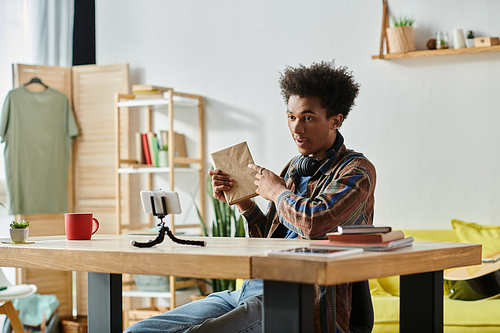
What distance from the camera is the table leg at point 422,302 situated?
1.48 meters

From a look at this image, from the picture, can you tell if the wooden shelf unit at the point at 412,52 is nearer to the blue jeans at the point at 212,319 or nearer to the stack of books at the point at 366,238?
the blue jeans at the point at 212,319

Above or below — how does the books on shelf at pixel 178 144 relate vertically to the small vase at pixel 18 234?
above

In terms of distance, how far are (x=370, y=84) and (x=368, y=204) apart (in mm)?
2096

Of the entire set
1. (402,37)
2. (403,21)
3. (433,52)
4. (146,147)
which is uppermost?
(403,21)

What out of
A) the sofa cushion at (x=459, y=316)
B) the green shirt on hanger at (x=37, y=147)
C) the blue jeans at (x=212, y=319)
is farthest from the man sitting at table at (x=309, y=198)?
the green shirt on hanger at (x=37, y=147)

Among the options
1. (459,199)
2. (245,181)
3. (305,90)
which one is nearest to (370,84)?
(459,199)

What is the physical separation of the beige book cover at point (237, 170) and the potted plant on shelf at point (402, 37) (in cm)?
213

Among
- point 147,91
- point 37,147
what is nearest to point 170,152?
point 147,91

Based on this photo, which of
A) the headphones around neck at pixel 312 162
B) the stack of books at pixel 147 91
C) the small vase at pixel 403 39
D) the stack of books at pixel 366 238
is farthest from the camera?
the stack of books at pixel 147 91

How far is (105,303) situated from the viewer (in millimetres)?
1620

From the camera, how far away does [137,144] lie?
13.3 ft

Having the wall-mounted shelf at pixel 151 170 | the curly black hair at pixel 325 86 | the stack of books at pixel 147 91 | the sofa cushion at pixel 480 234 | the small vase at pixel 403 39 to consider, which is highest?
the small vase at pixel 403 39

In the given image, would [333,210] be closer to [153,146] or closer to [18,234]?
[18,234]

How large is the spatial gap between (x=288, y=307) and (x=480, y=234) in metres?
2.33
